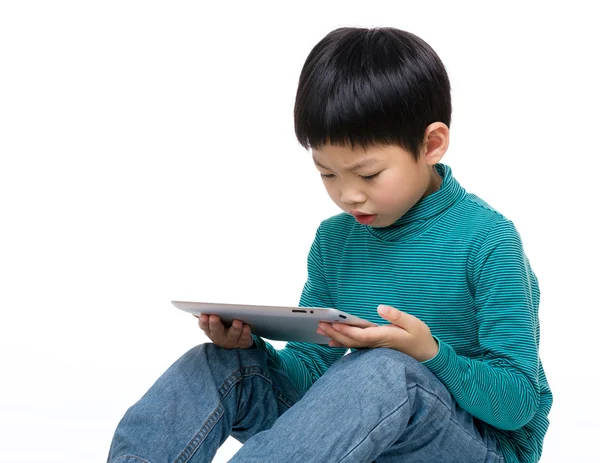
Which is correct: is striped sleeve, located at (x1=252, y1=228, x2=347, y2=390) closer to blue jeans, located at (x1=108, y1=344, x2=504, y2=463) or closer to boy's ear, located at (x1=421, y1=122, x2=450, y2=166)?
blue jeans, located at (x1=108, y1=344, x2=504, y2=463)

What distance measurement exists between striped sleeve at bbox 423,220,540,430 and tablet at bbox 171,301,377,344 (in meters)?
0.17

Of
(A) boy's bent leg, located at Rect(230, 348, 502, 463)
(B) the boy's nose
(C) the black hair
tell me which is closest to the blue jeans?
(A) boy's bent leg, located at Rect(230, 348, 502, 463)

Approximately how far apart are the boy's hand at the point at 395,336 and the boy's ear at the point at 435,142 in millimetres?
322

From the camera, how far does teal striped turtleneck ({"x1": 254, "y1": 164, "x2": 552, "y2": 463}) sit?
4.99 ft

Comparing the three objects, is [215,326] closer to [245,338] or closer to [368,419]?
[245,338]

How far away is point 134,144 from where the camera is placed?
11.1 feet

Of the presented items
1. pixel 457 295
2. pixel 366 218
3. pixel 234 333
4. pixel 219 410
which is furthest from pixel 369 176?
pixel 219 410

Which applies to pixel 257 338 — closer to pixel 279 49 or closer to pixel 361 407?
pixel 361 407

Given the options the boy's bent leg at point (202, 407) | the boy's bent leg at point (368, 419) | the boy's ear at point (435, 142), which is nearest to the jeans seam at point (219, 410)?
the boy's bent leg at point (202, 407)

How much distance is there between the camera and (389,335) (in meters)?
1.46

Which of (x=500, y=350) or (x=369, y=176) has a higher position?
(x=369, y=176)

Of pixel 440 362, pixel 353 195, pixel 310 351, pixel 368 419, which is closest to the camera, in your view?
pixel 368 419

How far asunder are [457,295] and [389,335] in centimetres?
22

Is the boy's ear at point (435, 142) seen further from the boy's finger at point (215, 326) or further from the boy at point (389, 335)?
the boy's finger at point (215, 326)
